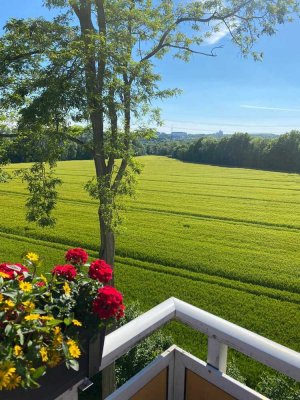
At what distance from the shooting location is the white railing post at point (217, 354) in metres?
1.74

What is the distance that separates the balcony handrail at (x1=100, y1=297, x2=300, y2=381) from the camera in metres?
1.51

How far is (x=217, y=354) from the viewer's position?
1.76 meters

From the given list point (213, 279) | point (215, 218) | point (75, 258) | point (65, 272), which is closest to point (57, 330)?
point (65, 272)

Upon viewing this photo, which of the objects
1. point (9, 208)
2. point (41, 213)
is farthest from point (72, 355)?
point (9, 208)

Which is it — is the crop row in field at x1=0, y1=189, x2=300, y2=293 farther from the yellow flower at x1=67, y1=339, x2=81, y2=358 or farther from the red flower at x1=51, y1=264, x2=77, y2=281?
the yellow flower at x1=67, y1=339, x2=81, y2=358

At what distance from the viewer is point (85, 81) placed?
16.0ft

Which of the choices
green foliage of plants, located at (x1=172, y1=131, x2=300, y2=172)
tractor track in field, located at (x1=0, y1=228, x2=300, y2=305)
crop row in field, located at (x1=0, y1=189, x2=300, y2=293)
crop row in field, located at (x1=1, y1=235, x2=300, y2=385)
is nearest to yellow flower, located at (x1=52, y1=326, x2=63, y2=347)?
crop row in field, located at (x1=1, y1=235, x2=300, y2=385)

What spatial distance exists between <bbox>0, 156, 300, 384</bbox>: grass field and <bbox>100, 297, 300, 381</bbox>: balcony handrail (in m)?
5.58

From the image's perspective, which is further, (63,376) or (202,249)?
(202,249)

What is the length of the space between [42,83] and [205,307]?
25.0ft

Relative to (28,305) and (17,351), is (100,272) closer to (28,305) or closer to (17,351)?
(28,305)

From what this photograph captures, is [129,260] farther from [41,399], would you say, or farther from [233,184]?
[233,184]

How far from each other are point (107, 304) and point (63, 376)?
1.13ft

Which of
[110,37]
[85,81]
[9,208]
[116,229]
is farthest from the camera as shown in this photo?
[9,208]
